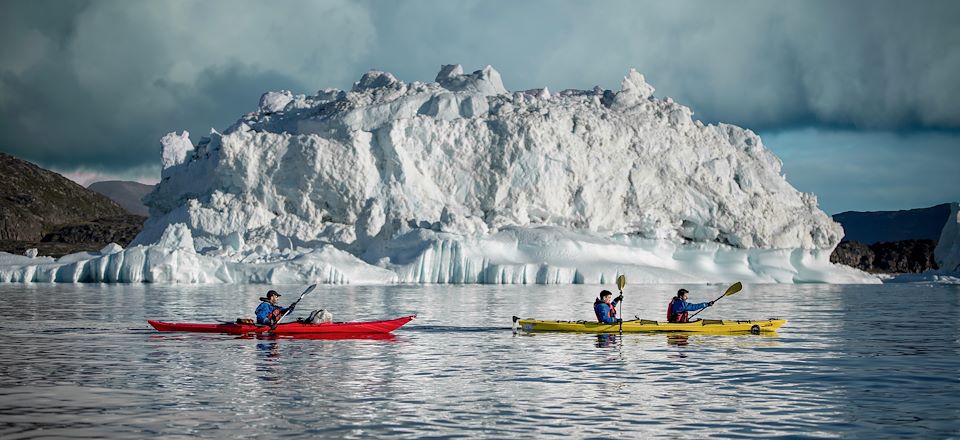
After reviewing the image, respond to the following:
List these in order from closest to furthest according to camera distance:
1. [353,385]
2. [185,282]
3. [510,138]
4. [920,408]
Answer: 1. [920,408]
2. [353,385]
3. [185,282]
4. [510,138]

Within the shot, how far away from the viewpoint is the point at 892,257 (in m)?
122

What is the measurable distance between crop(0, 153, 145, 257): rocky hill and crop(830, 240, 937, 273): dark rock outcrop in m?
82.2

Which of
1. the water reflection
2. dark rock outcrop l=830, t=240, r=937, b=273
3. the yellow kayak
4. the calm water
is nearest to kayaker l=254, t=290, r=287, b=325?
the calm water

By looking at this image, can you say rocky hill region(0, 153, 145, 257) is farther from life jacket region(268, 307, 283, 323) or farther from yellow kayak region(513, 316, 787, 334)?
yellow kayak region(513, 316, 787, 334)

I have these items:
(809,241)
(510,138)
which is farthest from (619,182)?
(809,241)

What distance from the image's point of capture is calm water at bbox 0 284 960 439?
9688 mm

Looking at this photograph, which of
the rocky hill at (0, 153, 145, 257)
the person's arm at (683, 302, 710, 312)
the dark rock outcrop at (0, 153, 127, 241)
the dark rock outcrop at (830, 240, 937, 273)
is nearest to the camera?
the person's arm at (683, 302, 710, 312)

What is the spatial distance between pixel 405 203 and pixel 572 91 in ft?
54.9

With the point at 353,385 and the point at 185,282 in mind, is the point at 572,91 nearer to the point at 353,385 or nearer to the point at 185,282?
the point at 185,282

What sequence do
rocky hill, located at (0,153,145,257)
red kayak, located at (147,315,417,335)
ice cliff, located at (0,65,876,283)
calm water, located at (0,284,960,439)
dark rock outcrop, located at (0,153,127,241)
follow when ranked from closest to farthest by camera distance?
calm water, located at (0,284,960,439) → red kayak, located at (147,315,417,335) → ice cliff, located at (0,65,876,283) → rocky hill, located at (0,153,145,257) → dark rock outcrop, located at (0,153,127,241)

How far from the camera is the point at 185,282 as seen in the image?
4659 cm

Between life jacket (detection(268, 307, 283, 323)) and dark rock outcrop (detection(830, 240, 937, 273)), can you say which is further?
dark rock outcrop (detection(830, 240, 937, 273))

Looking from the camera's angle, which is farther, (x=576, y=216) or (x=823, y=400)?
(x=576, y=216)

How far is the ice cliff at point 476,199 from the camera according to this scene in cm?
5047
